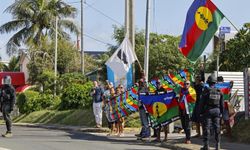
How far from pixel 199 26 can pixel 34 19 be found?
120ft

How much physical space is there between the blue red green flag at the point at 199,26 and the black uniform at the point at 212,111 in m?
3.09

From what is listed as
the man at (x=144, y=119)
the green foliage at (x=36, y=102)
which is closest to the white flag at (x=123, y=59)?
the man at (x=144, y=119)

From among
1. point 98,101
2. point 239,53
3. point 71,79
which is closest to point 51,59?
point 71,79

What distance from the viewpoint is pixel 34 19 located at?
51.0 m

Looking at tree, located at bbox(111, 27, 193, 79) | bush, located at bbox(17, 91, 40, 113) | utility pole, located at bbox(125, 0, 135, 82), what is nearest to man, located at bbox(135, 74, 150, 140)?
utility pole, located at bbox(125, 0, 135, 82)

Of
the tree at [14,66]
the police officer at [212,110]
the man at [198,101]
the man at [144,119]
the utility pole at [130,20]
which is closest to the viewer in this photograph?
the police officer at [212,110]

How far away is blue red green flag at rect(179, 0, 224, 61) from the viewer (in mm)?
15820

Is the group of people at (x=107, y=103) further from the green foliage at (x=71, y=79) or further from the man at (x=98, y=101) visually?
the green foliage at (x=71, y=79)

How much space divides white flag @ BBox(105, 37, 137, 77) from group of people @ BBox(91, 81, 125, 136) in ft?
3.10

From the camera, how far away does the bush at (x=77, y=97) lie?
29031mm

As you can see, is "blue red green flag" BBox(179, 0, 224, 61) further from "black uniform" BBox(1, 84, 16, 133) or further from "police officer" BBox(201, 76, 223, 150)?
"black uniform" BBox(1, 84, 16, 133)

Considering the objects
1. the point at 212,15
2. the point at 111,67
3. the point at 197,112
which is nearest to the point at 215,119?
the point at 197,112

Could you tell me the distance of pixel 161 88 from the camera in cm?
1636

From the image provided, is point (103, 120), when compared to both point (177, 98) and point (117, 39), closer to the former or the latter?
point (177, 98)
